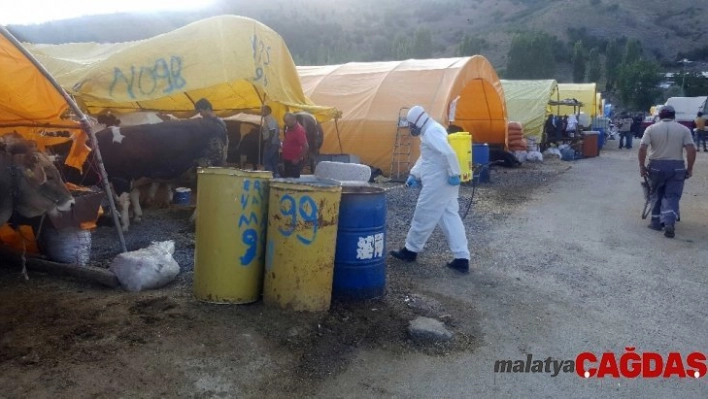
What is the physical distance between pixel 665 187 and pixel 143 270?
24.7 ft

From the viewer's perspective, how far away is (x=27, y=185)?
5598 millimetres

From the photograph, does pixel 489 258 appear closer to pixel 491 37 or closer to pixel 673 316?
pixel 673 316

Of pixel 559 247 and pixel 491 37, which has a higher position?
pixel 491 37

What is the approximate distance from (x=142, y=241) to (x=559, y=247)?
5.23 m

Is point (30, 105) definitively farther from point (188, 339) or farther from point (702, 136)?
point (702, 136)

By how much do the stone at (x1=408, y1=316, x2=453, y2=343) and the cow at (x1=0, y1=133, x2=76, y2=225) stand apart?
3459 millimetres

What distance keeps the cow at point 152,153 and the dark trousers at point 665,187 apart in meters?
6.56

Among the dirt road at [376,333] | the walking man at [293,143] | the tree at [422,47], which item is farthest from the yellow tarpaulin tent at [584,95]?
the tree at [422,47]

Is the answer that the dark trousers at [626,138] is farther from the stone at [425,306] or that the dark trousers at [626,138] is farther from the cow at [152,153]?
the stone at [425,306]

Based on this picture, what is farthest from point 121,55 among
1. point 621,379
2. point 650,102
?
point 650,102

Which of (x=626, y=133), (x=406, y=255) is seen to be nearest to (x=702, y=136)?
(x=626, y=133)

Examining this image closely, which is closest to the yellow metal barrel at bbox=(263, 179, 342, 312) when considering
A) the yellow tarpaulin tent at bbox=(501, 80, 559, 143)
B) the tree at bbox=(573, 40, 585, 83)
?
the yellow tarpaulin tent at bbox=(501, 80, 559, 143)

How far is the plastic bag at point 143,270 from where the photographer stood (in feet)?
17.6

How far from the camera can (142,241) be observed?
748 centimetres
